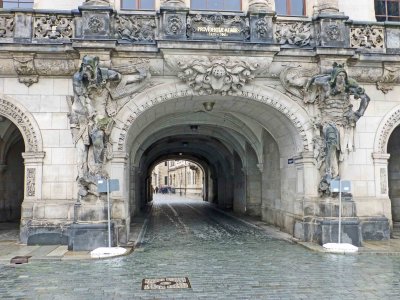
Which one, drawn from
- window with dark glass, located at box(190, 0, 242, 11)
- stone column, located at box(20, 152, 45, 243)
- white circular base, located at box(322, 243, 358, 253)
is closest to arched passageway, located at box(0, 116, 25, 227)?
A: stone column, located at box(20, 152, 45, 243)

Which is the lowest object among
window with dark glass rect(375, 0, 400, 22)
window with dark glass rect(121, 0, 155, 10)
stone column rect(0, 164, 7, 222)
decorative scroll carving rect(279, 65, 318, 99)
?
stone column rect(0, 164, 7, 222)

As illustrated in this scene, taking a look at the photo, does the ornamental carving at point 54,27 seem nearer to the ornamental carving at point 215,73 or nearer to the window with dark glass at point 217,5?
the ornamental carving at point 215,73

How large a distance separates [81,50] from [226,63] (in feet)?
12.6

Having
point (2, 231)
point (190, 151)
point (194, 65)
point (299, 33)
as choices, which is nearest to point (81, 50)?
point (194, 65)

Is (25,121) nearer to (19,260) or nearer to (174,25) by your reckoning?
(19,260)

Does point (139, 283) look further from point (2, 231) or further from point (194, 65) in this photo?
point (2, 231)

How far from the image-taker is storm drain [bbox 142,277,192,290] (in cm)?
718

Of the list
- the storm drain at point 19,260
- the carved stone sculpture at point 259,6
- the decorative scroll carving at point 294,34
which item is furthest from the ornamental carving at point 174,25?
the storm drain at point 19,260

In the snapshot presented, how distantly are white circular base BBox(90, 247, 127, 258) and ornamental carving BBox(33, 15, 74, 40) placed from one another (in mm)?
5664

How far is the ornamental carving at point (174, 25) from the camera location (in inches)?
459

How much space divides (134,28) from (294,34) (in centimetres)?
444

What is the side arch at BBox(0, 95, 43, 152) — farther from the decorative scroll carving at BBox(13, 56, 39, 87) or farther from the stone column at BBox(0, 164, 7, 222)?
the stone column at BBox(0, 164, 7, 222)

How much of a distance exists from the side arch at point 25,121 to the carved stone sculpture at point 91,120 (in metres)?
1.28

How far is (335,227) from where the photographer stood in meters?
11.6
